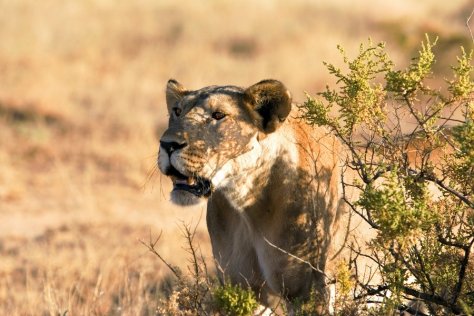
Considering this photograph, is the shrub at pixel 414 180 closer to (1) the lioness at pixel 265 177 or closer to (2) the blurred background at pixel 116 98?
(1) the lioness at pixel 265 177

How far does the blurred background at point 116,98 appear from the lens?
9975mm

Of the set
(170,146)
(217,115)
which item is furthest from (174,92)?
(170,146)

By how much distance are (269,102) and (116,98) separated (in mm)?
13871

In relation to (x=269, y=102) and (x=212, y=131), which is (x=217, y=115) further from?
(x=269, y=102)

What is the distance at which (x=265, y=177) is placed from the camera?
617 centimetres

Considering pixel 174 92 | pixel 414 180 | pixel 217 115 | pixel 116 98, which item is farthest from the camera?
pixel 116 98

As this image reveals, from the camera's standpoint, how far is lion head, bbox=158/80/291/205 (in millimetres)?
5707

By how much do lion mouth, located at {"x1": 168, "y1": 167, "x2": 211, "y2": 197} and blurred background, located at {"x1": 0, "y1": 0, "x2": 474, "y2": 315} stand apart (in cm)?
47

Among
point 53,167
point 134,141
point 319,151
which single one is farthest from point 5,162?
point 319,151

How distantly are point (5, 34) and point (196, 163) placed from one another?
17.5m

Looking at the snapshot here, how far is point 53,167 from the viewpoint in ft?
53.3

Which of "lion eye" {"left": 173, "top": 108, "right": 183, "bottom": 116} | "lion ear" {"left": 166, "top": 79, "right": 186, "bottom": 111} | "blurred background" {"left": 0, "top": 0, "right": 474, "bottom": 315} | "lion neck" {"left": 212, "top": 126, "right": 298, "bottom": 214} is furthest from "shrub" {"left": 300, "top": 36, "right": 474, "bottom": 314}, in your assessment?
"blurred background" {"left": 0, "top": 0, "right": 474, "bottom": 315}

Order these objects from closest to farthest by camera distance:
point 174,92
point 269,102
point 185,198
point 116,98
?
point 185,198, point 269,102, point 174,92, point 116,98

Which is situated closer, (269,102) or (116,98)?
(269,102)
